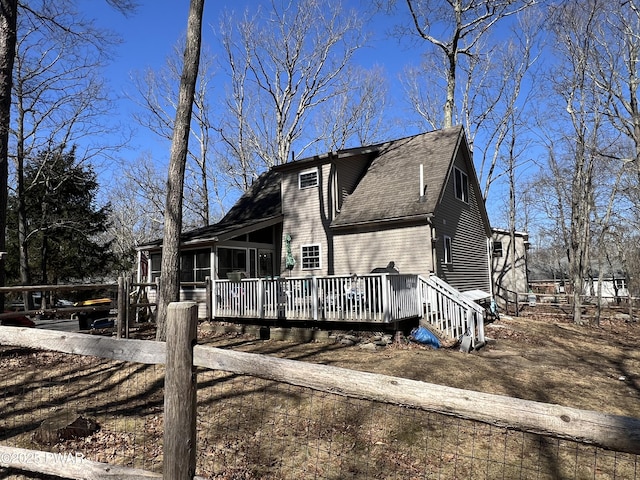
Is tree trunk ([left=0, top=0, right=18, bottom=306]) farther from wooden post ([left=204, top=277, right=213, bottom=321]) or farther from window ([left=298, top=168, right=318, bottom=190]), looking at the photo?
window ([left=298, top=168, right=318, bottom=190])

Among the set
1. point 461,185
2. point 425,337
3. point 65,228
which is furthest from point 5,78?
point 65,228

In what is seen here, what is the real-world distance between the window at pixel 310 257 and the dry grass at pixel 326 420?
7.23m

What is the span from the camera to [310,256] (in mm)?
15828

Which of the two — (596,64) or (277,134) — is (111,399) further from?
(277,134)

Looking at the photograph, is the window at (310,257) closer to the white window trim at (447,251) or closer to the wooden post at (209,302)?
the wooden post at (209,302)

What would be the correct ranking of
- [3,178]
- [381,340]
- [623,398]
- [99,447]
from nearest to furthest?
[99,447], [623,398], [3,178], [381,340]

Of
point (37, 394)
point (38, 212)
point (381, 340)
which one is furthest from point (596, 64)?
point (38, 212)

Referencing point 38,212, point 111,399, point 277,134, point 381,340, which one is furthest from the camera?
point 277,134

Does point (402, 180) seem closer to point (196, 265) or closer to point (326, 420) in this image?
point (196, 265)

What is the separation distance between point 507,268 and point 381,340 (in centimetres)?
2142

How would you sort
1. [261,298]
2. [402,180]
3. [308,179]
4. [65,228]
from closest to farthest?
1. [261,298]
2. [402,180]
3. [308,179]
4. [65,228]

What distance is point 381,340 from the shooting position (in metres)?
9.82

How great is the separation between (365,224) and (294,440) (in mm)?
10411

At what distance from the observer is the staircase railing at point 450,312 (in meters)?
10.1
